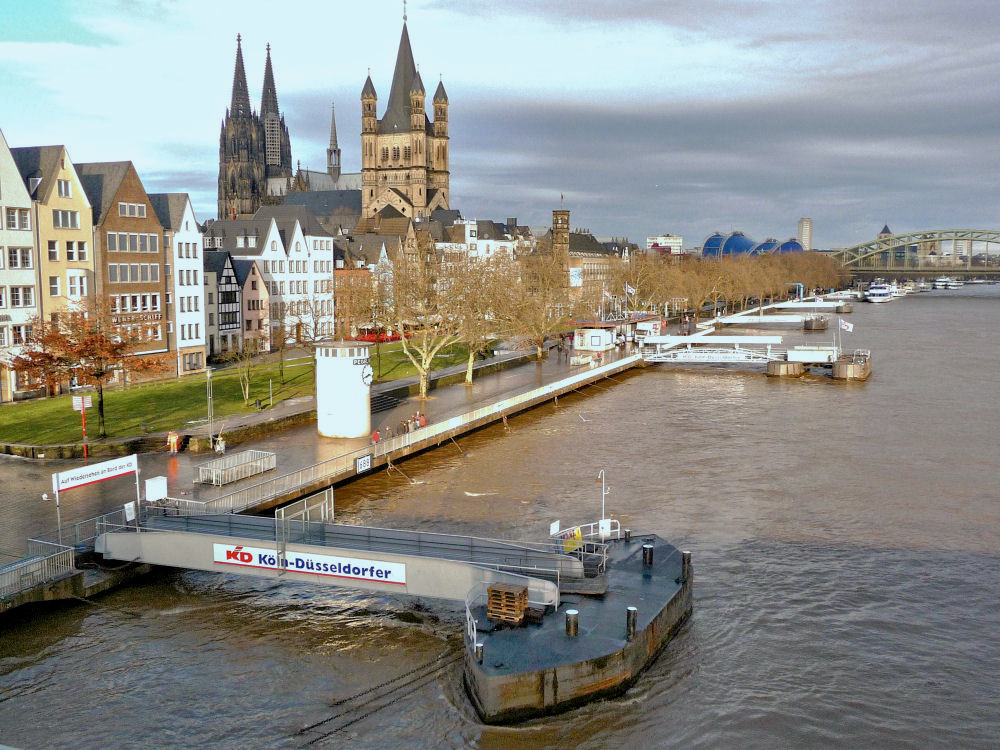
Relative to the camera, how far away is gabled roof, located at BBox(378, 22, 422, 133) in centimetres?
18812

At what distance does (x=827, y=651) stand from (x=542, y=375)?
153 feet

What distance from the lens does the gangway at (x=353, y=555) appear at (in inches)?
930

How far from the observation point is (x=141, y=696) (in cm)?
2098

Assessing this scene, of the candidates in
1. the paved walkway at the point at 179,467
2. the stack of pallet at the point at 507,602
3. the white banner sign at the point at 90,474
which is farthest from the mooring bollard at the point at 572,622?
the paved walkway at the point at 179,467

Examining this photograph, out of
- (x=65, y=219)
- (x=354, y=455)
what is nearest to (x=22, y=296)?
(x=65, y=219)

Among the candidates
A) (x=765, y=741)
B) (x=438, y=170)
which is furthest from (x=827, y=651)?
(x=438, y=170)

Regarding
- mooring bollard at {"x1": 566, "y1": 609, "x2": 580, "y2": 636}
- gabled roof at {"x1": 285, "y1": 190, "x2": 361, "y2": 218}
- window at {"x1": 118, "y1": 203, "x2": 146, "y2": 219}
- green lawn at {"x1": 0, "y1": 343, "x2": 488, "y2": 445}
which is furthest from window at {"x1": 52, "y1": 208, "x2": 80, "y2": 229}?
gabled roof at {"x1": 285, "y1": 190, "x2": 361, "y2": 218}

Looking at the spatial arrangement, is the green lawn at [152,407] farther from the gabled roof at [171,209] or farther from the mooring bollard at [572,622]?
the mooring bollard at [572,622]

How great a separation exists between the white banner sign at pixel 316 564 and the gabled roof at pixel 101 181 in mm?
38258

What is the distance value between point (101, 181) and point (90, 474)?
35676mm

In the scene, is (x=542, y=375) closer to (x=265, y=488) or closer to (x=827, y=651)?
(x=265, y=488)

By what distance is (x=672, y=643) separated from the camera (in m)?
23.5

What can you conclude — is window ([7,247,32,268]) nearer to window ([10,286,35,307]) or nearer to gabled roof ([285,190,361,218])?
window ([10,286,35,307])

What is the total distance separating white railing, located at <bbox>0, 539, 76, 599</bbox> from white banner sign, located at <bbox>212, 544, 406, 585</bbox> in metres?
3.96
